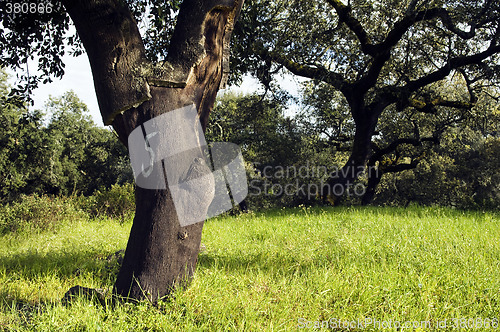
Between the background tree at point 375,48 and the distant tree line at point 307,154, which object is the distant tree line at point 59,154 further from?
the background tree at point 375,48

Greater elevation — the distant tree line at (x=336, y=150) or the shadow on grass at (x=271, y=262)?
the distant tree line at (x=336, y=150)

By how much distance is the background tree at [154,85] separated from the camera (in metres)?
3.44

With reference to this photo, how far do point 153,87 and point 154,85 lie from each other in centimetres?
2

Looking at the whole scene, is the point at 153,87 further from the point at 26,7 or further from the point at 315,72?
the point at 315,72

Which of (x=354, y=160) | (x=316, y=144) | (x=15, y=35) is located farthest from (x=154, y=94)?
(x=316, y=144)

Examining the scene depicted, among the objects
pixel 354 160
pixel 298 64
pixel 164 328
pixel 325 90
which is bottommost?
pixel 164 328

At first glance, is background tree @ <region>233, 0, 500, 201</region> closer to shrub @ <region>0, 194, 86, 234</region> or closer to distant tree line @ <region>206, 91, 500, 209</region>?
Result: distant tree line @ <region>206, 91, 500, 209</region>

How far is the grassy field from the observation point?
303 cm

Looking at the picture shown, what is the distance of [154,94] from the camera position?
12.0ft

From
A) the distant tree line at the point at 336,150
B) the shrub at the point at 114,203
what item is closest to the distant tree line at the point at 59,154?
the shrub at the point at 114,203

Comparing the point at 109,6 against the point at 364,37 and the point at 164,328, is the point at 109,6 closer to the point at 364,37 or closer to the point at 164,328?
the point at 164,328

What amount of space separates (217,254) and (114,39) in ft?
11.2

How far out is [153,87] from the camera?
367 cm

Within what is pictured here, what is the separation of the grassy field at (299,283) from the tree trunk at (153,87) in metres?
0.34
